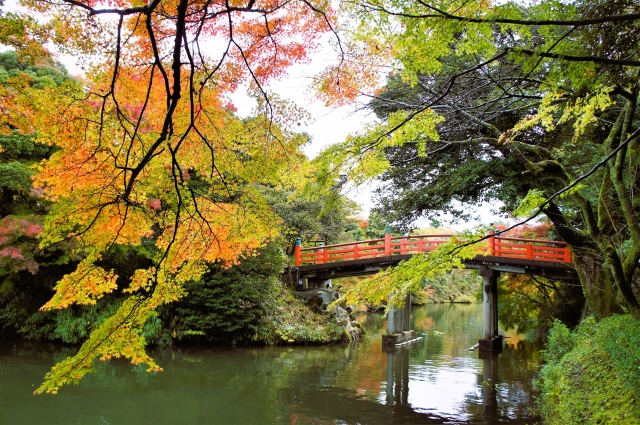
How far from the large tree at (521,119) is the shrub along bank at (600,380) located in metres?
0.57

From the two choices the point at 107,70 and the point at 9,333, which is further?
the point at 9,333

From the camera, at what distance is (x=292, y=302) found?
47.4 feet

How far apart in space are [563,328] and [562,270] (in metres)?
5.03

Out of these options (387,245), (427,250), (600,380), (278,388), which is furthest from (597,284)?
(387,245)

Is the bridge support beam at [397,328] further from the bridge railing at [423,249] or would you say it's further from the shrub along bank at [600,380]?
the shrub along bank at [600,380]

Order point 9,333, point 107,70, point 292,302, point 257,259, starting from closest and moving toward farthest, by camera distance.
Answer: point 107,70, point 9,333, point 257,259, point 292,302

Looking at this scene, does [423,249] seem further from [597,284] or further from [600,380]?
[600,380]

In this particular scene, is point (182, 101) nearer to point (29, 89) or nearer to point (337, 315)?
point (29, 89)

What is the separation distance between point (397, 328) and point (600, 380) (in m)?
9.51

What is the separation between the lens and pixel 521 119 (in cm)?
890

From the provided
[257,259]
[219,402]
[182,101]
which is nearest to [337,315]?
[257,259]

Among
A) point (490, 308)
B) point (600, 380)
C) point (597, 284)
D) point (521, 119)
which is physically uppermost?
point (521, 119)

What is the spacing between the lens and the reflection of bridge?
12172mm

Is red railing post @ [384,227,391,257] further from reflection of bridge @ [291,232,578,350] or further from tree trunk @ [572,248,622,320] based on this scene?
tree trunk @ [572,248,622,320]
